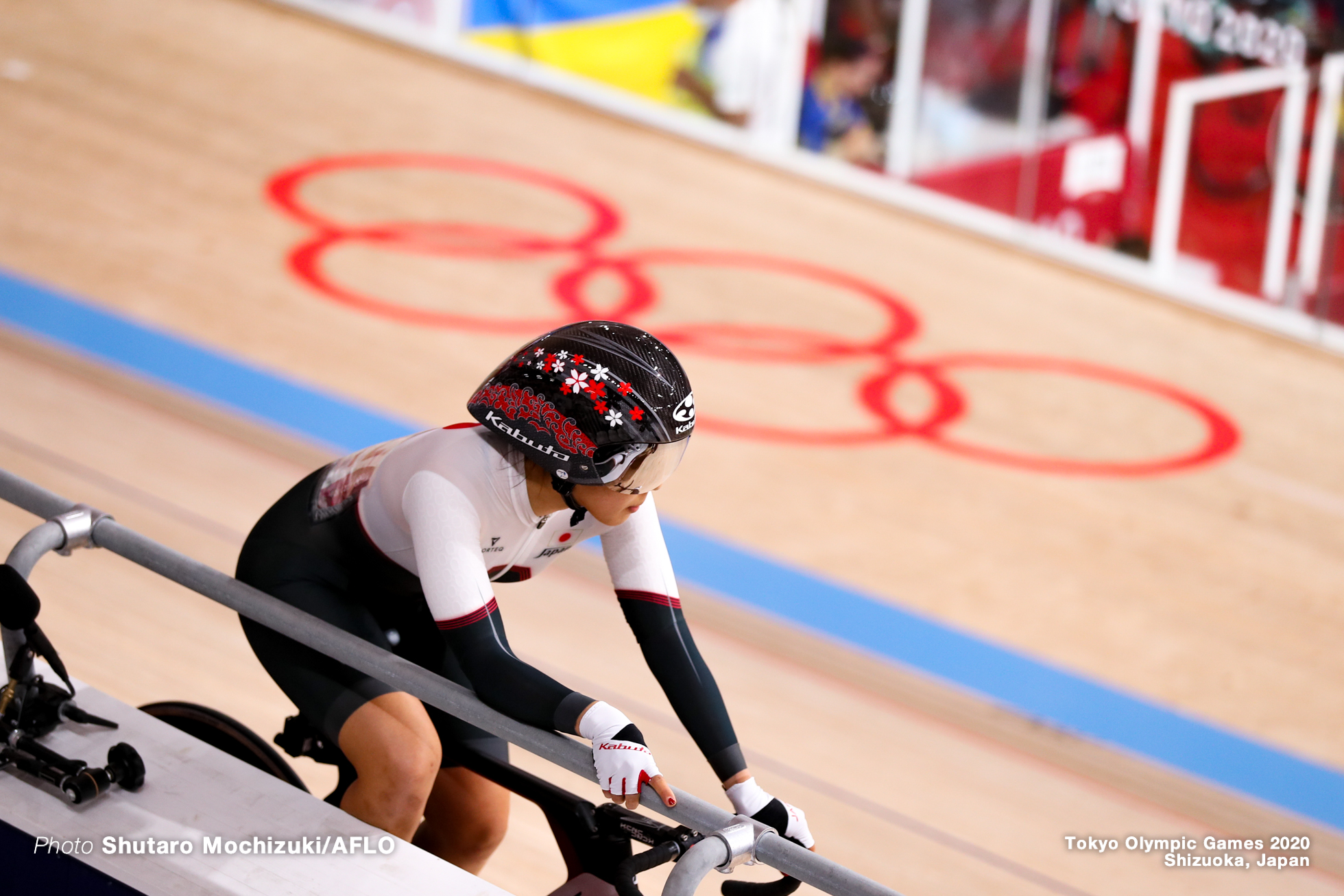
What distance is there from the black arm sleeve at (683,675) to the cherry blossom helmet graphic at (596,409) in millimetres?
230

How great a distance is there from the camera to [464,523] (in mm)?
1878

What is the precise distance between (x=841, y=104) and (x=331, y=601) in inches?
285

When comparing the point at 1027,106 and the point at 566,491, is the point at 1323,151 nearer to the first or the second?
the point at 1027,106

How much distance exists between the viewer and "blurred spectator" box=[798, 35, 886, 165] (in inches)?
333

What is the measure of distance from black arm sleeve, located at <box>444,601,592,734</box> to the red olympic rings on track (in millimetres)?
3588

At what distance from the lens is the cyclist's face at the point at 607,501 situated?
6.27 ft

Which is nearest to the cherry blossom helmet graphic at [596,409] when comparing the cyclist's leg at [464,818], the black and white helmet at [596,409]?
the black and white helmet at [596,409]

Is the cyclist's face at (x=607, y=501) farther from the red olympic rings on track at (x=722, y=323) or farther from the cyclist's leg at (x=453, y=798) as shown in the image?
the red olympic rings on track at (x=722, y=323)

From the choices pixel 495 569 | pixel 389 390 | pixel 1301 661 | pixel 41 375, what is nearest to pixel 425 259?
pixel 389 390

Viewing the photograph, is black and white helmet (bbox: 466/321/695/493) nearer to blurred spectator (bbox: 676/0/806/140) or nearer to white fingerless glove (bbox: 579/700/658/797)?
white fingerless glove (bbox: 579/700/658/797)

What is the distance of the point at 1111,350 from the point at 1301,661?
112 inches

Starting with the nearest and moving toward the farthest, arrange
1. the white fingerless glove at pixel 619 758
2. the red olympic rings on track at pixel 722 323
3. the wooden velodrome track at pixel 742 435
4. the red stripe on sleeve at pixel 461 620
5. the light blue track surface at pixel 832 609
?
the white fingerless glove at pixel 619 758, the red stripe on sleeve at pixel 461 620, the wooden velodrome track at pixel 742 435, the light blue track surface at pixel 832 609, the red olympic rings on track at pixel 722 323

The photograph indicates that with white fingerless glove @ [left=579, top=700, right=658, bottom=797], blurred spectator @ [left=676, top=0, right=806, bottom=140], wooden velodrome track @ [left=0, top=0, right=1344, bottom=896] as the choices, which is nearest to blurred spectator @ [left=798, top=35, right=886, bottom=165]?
blurred spectator @ [left=676, top=0, right=806, bottom=140]

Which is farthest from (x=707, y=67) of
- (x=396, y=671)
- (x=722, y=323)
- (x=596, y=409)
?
(x=396, y=671)
